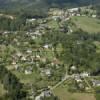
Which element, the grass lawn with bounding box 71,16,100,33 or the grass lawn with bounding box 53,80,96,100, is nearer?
the grass lawn with bounding box 53,80,96,100

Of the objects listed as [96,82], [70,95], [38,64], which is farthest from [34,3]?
[70,95]

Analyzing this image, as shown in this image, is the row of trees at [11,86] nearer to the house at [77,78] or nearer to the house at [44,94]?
the house at [44,94]

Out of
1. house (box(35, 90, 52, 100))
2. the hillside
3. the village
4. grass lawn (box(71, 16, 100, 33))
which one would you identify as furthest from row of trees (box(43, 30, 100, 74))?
the hillside

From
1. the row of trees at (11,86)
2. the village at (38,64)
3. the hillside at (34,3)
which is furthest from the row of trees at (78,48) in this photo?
the hillside at (34,3)

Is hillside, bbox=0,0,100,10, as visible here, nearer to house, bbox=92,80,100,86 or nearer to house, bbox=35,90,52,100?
house, bbox=92,80,100,86

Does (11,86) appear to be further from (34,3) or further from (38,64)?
(34,3)

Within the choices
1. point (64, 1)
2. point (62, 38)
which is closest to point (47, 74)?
point (62, 38)

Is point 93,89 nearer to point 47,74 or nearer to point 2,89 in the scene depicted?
point 47,74
